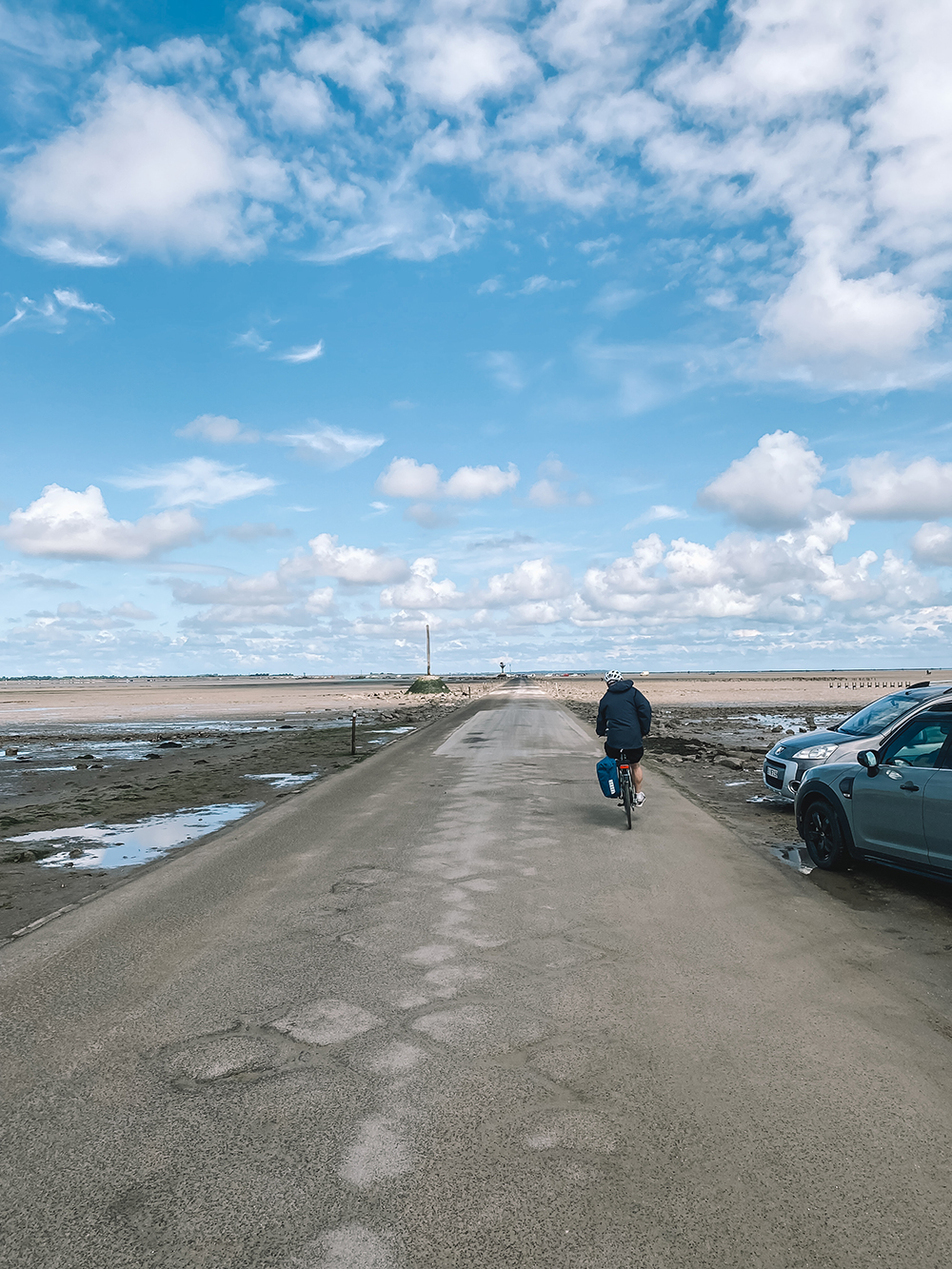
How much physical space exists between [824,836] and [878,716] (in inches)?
183

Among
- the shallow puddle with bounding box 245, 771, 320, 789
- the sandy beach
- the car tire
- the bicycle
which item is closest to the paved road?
the car tire

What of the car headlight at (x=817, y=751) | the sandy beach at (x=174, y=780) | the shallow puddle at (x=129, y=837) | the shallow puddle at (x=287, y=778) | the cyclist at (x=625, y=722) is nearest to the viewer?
the sandy beach at (x=174, y=780)

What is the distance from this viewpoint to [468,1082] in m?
4.04

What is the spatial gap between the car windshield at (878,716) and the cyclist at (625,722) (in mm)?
3179

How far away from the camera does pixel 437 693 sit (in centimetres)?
7450

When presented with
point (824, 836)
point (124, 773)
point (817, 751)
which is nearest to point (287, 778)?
point (124, 773)

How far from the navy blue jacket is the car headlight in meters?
2.45

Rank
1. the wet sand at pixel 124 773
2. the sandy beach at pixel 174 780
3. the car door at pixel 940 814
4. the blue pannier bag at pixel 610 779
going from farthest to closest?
the blue pannier bag at pixel 610 779
the sandy beach at pixel 174 780
the wet sand at pixel 124 773
the car door at pixel 940 814

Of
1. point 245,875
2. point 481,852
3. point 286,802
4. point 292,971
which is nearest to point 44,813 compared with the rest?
point 286,802

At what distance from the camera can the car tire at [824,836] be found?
855 cm

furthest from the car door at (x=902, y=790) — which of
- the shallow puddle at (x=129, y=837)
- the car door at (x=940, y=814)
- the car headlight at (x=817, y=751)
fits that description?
the shallow puddle at (x=129, y=837)

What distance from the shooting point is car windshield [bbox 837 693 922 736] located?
472 inches

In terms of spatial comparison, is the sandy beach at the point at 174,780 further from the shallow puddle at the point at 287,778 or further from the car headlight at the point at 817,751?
the car headlight at the point at 817,751

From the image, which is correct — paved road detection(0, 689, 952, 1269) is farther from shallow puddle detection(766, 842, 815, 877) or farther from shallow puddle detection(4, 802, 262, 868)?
shallow puddle detection(4, 802, 262, 868)
